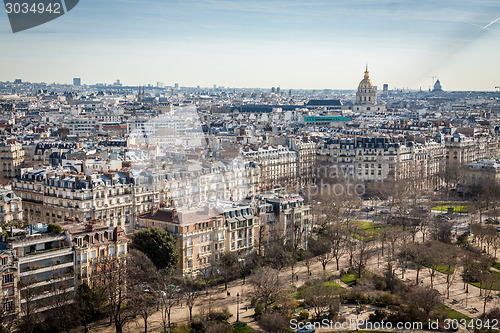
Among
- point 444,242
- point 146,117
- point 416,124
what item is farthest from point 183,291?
point 146,117

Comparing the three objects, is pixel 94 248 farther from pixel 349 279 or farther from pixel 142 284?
pixel 349 279

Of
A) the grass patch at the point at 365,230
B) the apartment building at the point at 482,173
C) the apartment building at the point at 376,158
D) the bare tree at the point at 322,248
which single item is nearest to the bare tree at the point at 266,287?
the bare tree at the point at 322,248

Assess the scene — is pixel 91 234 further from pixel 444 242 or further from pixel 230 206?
pixel 444 242

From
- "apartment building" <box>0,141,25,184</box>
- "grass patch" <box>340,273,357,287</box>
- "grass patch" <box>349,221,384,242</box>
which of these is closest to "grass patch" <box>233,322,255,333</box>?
"grass patch" <box>340,273,357,287</box>

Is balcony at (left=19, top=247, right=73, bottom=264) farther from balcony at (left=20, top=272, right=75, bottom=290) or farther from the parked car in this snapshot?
the parked car

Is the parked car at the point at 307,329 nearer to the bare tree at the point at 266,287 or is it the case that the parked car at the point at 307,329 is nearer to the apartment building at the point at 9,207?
the bare tree at the point at 266,287

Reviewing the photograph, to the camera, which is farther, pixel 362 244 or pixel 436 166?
pixel 436 166

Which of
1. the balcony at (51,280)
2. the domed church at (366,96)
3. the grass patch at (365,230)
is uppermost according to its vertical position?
the domed church at (366,96)
